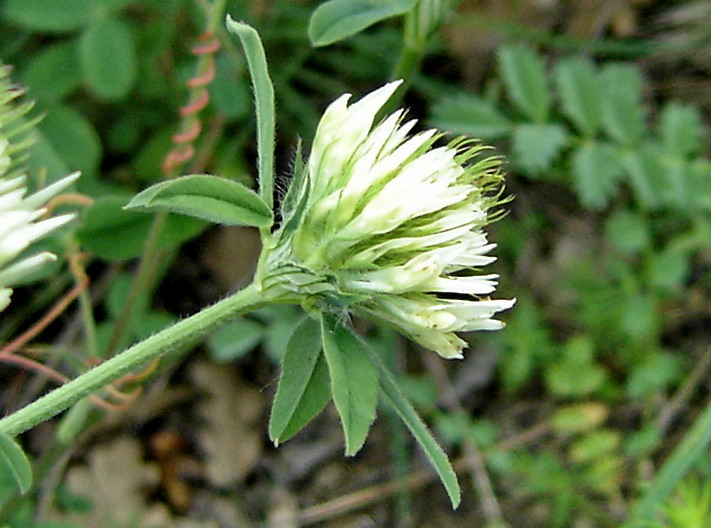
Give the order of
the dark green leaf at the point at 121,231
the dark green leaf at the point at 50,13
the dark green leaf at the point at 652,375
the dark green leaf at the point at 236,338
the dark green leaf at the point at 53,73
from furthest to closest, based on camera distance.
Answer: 1. the dark green leaf at the point at 652,375
2. the dark green leaf at the point at 236,338
3. the dark green leaf at the point at 53,73
4. the dark green leaf at the point at 50,13
5. the dark green leaf at the point at 121,231

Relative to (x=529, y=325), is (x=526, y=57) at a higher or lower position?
higher

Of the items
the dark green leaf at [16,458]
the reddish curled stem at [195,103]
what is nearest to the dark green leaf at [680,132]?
the reddish curled stem at [195,103]

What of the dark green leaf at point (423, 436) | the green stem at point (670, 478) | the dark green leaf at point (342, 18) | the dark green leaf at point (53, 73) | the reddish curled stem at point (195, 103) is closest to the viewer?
the dark green leaf at point (423, 436)

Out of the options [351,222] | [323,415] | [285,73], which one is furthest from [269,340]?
[351,222]

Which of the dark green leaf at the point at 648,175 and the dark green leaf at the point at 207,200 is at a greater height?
the dark green leaf at the point at 207,200

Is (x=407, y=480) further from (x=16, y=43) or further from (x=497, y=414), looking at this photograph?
(x=16, y=43)

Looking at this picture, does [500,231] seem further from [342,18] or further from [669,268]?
[342,18]

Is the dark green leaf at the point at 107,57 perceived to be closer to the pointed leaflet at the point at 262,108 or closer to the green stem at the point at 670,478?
the pointed leaflet at the point at 262,108
